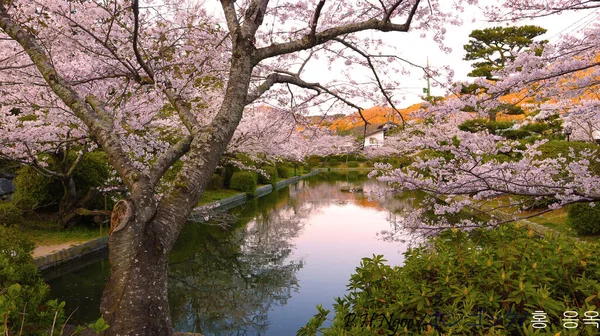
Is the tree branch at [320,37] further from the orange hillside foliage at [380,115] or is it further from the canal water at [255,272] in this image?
the canal water at [255,272]

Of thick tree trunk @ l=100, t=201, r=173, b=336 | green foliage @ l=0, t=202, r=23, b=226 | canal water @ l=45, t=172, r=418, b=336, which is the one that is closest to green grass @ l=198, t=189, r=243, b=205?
canal water @ l=45, t=172, r=418, b=336

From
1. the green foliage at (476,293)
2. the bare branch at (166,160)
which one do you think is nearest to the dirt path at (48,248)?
the bare branch at (166,160)

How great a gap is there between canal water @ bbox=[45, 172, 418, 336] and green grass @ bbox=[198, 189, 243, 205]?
8.71 feet

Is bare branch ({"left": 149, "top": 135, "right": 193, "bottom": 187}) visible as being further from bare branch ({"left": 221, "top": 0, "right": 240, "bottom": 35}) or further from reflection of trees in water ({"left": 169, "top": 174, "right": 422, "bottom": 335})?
reflection of trees in water ({"left": 169, "top": 174, "right": 422, "bottom": 335})

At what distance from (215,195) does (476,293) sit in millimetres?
15766

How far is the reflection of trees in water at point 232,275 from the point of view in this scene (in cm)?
568

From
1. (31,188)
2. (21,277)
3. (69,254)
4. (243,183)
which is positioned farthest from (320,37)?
(243,183)

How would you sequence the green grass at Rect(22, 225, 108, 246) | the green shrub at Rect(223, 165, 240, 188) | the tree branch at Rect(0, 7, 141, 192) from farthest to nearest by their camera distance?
the green shrub at Rect(223, 165, 240, 188), the green grass at Rect(22, 225, 108, 246), the tree branch at Rect(0, 7, 141, 192)

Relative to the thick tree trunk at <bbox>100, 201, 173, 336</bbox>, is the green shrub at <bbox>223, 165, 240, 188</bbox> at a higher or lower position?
lower

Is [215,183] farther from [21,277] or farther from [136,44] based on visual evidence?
[136,44]

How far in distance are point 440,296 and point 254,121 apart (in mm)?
15381

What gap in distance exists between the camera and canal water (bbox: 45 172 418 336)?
5.77 m

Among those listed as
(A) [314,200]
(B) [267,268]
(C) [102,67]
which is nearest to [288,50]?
(C) [102,67]

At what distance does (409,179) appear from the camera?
4.52m
